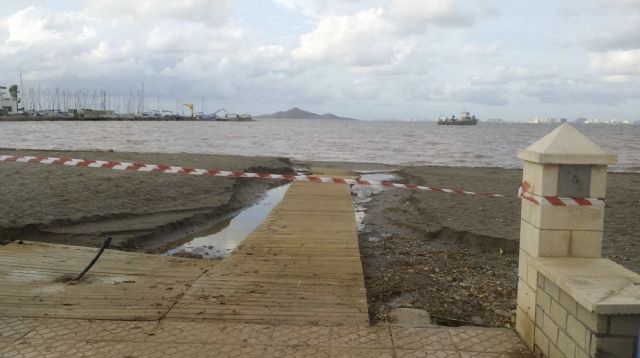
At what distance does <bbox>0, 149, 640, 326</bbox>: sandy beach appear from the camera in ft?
20.8

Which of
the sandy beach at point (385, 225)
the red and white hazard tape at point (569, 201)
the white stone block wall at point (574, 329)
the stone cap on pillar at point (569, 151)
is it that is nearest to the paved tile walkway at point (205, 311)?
the white stone block wall at point (574, 329)

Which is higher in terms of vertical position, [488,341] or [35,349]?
[488,341]

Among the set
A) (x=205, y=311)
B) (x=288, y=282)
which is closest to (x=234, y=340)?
(x=205, y=311)

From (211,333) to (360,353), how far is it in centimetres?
128

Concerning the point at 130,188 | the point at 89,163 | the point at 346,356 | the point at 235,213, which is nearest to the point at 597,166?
the point at 346,356

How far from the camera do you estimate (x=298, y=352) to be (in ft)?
13.0

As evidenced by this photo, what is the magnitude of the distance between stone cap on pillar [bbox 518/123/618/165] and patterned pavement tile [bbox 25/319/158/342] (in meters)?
3.51

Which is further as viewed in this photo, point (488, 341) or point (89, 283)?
point (89, 283)

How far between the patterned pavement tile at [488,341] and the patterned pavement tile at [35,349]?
10.3ft

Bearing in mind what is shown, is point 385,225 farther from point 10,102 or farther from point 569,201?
point 10,102

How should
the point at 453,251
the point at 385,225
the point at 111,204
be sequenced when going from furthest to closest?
the point at 111,204 < the point at 385,225 < the point at 453,251

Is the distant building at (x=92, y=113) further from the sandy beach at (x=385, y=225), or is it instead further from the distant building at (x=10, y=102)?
the sandy beach at (x=385, y=225)

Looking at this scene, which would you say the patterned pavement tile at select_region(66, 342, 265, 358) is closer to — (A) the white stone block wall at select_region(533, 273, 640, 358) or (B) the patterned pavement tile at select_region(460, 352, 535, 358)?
(B) the patterned pavement tile at select_region(460, 352, 535, 358)

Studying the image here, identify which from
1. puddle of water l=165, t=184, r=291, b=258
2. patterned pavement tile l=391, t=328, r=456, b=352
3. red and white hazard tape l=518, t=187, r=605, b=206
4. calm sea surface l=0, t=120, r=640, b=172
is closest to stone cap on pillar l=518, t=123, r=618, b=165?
red and white hazard tape l=518, t=187, r=605, b=206
